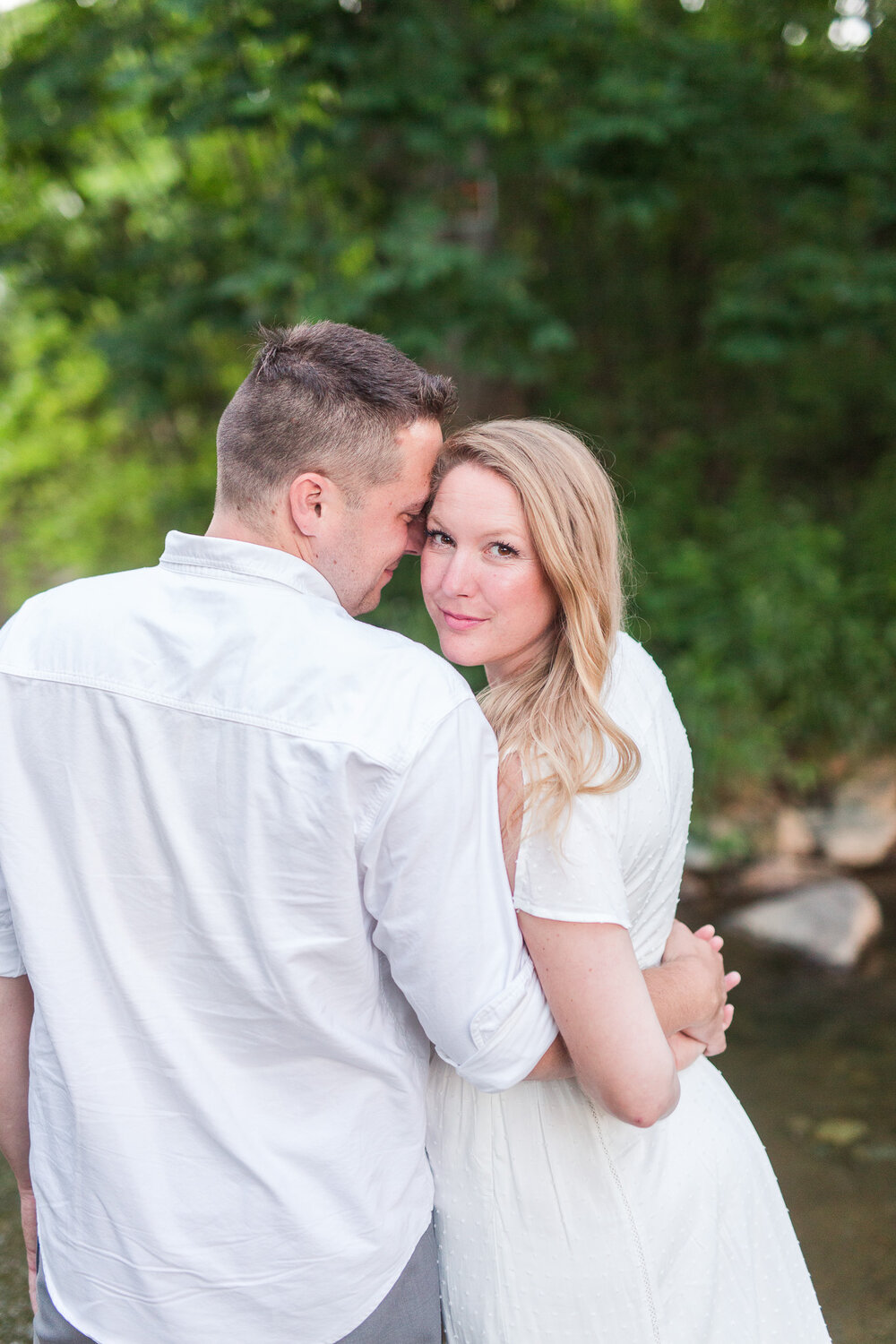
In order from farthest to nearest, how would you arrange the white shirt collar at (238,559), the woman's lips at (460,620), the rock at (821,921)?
the rock at (821,921)
the woman's lips at (460,620)
the white shirt collar at (238,559)

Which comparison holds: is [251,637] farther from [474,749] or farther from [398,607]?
[398,607]

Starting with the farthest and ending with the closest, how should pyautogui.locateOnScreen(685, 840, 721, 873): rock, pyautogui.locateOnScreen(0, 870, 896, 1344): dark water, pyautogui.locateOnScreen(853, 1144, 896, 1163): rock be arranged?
pyautogui.locateOnScreen(685, 840, 721, 873): rock, pyautogui.locateOnScreen(853, 1144, 896, 1163): rock, pyautogui.locateOnScreen(0, 870, 896, 1344): dark water

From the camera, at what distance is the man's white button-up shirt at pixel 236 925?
3.92 feet

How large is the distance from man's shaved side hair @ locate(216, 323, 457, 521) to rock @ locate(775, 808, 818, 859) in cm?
478

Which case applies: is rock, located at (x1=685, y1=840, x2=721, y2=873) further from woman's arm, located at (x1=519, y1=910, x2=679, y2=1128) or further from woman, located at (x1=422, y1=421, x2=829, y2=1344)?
woman's arm, located at (x1=519, y1=910, x2=679, y2=1128)

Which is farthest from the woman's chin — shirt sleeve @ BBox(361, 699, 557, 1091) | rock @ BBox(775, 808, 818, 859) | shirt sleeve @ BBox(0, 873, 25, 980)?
rock @ BBox(775, 808, 818, 859)

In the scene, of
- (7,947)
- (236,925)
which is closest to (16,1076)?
(7,947)

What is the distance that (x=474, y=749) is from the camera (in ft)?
4.04

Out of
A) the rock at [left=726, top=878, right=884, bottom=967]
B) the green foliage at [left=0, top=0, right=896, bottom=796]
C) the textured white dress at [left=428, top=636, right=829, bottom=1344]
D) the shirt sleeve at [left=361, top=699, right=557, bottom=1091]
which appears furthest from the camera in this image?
the green foliage at [left=0, top=0, right=896, bottom=796]

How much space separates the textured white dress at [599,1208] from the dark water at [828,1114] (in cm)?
170

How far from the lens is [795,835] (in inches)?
227

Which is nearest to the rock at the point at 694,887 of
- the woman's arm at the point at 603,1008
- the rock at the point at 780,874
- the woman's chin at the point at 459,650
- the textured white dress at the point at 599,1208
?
the rock at the point at 780,874

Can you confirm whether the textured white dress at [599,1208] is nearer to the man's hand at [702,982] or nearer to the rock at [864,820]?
the man's hand at [702,982]

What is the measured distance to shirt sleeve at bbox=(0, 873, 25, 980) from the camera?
1420 mm
